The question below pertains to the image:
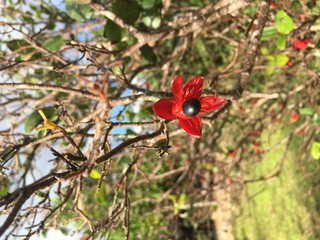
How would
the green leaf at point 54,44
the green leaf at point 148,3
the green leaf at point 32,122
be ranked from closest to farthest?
the green leaf at point 32,122 < the green leaf at point 148,3 < the green leaf at point 54,44

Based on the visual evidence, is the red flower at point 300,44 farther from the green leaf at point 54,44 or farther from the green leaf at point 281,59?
the green leaf at point 54,44

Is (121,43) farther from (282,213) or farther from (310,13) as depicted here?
(282,213)

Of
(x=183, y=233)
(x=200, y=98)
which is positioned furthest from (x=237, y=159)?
(x=200, y=98)

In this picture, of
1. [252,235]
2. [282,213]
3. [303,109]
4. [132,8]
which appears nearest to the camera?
[132,8]

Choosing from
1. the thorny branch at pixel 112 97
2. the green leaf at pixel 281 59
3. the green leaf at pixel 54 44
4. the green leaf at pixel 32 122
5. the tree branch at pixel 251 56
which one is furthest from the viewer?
the green leaf at pixel 281 59

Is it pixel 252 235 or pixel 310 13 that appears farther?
pixel 252 235

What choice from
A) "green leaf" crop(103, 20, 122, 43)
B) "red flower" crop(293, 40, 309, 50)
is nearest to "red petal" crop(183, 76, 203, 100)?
"green leaf" crop(103, 20, 122, 43)

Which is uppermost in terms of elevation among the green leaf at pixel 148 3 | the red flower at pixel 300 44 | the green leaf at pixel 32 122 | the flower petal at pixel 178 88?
the green leaf at pixel 148 3

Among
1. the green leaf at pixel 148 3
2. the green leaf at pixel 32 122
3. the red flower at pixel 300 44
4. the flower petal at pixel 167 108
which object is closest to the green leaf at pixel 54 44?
the green leaf at pixel 148 3
